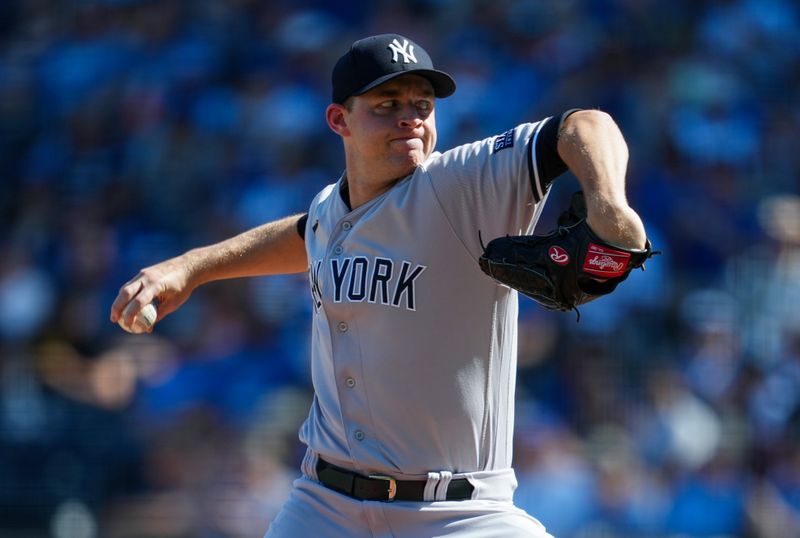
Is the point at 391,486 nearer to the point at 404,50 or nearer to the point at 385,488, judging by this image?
the point at 385,488

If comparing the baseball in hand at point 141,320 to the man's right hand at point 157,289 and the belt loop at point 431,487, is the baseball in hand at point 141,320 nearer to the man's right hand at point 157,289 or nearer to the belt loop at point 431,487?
the man's right hand at point 157,289

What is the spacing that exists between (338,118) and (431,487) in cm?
111

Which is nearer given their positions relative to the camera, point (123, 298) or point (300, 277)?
point (123, 298)

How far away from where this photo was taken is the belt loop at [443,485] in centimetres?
307

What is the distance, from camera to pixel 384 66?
3.24 metres

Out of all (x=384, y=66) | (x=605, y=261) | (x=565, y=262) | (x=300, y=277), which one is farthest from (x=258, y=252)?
(x=300, y=277)

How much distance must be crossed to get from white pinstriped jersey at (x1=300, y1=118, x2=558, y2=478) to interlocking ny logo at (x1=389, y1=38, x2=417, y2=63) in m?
0.28

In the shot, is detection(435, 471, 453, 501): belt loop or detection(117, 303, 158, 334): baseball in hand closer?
detection(435, 471, 453, 501): belt loop

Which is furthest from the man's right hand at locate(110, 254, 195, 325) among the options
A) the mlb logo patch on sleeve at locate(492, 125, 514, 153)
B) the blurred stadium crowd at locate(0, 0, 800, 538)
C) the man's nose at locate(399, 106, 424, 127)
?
the blurred stadium crowd at locate(0, 0, 800, 538)

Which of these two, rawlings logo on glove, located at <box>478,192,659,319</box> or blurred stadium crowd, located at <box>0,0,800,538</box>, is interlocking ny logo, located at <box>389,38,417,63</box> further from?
blurred stadium crowd, located at <box>0,0,800,538</box>

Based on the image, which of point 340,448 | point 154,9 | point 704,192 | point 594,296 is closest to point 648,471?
point 704,192

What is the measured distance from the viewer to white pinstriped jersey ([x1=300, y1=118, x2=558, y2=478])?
3.09m

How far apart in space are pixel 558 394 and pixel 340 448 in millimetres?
3424

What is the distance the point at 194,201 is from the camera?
7156mm
